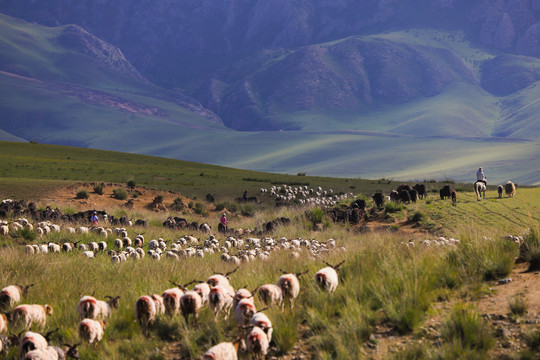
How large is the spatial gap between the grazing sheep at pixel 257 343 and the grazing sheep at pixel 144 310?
191 cm

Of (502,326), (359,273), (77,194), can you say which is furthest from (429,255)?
(77,194)

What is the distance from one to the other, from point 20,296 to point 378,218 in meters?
20.2

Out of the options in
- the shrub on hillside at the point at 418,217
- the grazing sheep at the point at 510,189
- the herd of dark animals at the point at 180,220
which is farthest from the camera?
the grazing sheep at the point at 510,189

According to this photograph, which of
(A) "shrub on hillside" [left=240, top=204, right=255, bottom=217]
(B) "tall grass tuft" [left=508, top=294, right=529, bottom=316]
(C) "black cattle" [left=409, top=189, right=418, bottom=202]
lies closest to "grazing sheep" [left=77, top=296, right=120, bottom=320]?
(B) "tall grass tuft" [left=508, top=294, right=529, bottom=316]

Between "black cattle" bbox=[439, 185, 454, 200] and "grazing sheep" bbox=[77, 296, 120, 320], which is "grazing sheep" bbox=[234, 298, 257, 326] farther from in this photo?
"black cattle" bbox=[439, 185, 454, 200]

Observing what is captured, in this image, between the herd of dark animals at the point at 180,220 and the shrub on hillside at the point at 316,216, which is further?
the shrub on hillside at the point at 316,216

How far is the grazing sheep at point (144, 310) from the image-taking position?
26.6 feet

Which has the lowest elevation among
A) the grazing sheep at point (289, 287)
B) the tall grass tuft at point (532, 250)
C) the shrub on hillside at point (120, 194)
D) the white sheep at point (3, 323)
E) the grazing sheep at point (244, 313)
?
the white sheep at point (3, 323)

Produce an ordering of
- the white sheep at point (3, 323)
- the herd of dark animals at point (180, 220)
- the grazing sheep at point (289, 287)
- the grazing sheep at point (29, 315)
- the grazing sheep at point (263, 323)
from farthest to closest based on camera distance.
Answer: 1. the herd of dark animals at point (180, 220)
2. the grazing sheep at point (289, 287)
3. the grazing sheep at point (29, 315)
4. the white sheep at point (3, 323)
5. the grazing sheep at point (263, 323)

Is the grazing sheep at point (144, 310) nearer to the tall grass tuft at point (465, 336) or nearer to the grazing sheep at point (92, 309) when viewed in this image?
the grazing sheep at point (92, 309)

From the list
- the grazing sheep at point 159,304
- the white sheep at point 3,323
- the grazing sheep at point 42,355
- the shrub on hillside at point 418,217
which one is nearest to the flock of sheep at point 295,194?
the shrub on hillside at point 418,217

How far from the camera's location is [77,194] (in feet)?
139

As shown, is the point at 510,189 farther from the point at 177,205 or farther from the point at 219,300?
the point at 219,300

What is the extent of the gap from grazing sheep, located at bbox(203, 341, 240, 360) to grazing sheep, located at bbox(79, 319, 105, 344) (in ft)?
6.56
